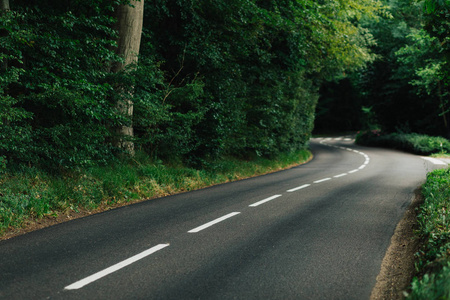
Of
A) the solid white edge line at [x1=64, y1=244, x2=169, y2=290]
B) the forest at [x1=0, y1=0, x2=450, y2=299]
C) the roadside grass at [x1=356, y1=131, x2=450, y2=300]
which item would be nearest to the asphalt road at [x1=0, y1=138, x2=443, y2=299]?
the solid white edge line at [x1=64, y1=244, x2=169, y2=290]

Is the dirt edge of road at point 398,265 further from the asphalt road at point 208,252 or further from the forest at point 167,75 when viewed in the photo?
the forest at point 167,75

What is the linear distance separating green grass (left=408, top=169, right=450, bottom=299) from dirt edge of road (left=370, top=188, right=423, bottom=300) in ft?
0.54

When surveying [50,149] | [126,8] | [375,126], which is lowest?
[375,126]

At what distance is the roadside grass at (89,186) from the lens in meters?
7.43

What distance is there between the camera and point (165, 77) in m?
15.3

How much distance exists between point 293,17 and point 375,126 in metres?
28.8

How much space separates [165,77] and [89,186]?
7.04 meters

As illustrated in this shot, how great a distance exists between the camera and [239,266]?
5156mm

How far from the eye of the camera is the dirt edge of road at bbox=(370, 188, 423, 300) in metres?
4.49

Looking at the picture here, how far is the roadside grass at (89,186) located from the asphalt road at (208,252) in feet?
2.12

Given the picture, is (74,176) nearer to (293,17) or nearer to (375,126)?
(293,17)

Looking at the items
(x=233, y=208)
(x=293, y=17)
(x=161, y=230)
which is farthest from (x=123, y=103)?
(x=293, y=17)

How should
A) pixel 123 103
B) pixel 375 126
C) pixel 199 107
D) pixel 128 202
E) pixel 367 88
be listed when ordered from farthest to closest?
pixel 375 126 → pixel 367 88 → pixel 199 107 → pixel 123 103 → pixel 128 202

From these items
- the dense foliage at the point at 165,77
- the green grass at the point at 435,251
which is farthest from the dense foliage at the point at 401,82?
the green grass at the point at 435,251
